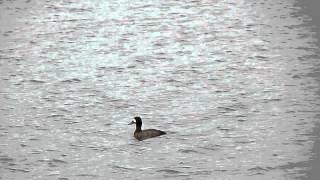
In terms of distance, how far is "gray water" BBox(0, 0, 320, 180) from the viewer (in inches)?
739

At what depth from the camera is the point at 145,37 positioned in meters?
28.9

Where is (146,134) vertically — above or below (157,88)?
below

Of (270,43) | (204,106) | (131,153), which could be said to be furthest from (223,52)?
(131,153)

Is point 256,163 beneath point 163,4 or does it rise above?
beneath

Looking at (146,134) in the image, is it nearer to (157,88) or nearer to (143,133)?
(143,133)

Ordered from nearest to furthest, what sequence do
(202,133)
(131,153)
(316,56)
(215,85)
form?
1. (131,153)
2. (202,133)
3. (215,85)
4. (316,56)

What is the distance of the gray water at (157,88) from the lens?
739 inches

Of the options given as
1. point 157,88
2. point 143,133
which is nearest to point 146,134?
point 143,133

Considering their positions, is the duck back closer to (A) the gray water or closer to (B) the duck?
(B) the duck

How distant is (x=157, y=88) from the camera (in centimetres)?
2383

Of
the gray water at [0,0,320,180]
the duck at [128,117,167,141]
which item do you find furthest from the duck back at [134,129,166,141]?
the gray water at [0,0,320,180]

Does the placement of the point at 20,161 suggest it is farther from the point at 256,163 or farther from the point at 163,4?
the point at 163,4

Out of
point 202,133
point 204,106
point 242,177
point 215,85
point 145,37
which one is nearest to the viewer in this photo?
point 242,177

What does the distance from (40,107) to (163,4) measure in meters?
12.6
